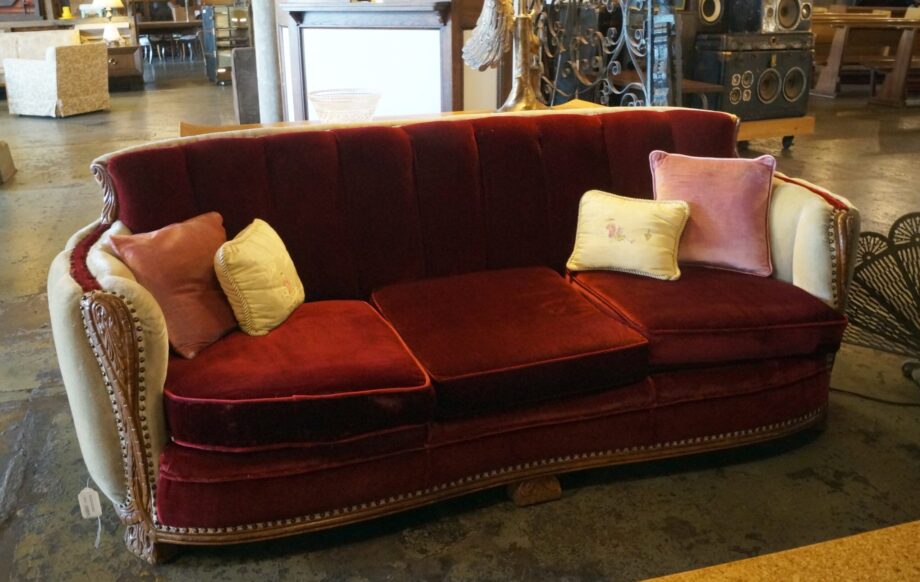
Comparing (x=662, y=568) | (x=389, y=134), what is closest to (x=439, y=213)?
(x=389, y=134)

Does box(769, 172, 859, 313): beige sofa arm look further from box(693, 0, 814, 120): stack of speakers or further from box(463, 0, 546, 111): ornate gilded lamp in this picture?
box(693, 0, 814, 120): stack of speakers

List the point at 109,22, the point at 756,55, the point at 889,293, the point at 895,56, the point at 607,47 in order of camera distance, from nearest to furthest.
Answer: the point at 889,293 < the point at 607,47 < the point at 756,55 < the point at 895,56 < the point at 109,22

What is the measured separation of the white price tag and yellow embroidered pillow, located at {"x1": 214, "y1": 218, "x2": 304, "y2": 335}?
565 millimetres

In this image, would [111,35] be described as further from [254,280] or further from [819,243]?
[819,243]

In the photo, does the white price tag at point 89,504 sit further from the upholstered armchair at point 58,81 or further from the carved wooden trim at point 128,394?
the upholstered armchair at point 58,81

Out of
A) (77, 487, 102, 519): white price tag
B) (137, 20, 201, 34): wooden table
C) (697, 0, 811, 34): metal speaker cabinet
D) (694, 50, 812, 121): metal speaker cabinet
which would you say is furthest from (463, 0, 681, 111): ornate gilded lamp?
(137, 20, 201, 34): wooden table

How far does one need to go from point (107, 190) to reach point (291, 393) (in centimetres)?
81

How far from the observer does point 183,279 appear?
6.27 ft

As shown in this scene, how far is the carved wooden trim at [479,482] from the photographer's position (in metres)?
1.79

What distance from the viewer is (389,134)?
2377 mm

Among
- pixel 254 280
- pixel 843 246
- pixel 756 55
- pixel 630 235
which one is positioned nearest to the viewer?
pixel 254 280

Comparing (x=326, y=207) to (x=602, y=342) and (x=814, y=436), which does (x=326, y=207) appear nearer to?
(x=602, y=342)

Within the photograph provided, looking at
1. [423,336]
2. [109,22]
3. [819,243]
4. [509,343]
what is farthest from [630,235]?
[109,22]

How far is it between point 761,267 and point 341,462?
4.49 ft
